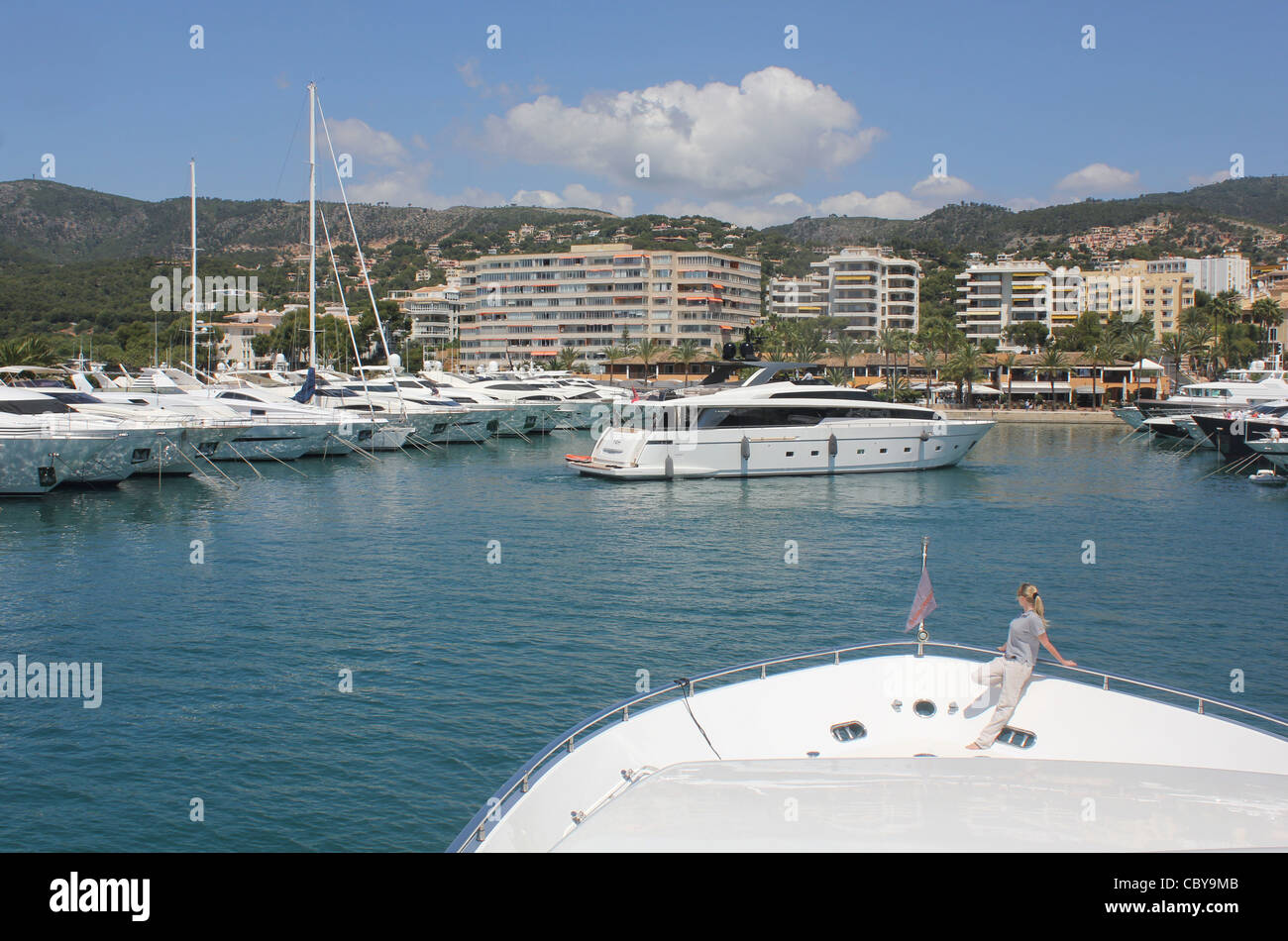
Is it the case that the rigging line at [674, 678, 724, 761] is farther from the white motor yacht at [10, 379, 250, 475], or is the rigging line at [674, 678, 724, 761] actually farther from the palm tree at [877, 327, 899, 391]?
the palm tree at [877, 327, 899, 391]

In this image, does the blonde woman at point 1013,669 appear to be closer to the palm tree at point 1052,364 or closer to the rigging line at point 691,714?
the rigging line at point 691,714

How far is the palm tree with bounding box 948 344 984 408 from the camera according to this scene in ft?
328

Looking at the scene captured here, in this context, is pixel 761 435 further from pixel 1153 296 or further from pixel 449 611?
pixel 1153 296

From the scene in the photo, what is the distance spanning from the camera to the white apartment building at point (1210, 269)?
181m

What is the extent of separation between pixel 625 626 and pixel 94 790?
9636 millimetres

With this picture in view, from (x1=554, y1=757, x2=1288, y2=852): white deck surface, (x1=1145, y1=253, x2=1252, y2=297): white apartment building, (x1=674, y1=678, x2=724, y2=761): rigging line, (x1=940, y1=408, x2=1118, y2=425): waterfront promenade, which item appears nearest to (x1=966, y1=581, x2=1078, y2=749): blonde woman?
(x1=554, y1=757, x2=1288, y2=852): white deck surface

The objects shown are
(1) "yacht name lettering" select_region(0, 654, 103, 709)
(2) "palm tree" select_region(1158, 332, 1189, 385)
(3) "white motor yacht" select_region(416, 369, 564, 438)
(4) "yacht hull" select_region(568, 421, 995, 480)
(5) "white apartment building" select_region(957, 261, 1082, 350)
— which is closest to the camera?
(1) "yacht name lettering" select_region(0, 654, 103, 709)

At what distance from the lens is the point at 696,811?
6984mm

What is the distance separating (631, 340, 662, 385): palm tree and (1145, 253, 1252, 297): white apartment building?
100584mm

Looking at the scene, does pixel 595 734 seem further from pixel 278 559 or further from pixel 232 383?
pixel 232 383

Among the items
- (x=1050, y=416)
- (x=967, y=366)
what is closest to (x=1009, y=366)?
(x=967, y=366)

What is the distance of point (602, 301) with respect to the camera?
143375mm

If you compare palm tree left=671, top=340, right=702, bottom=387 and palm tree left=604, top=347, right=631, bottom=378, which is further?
palm tree left=604, top=347, right=631, bottom=378
